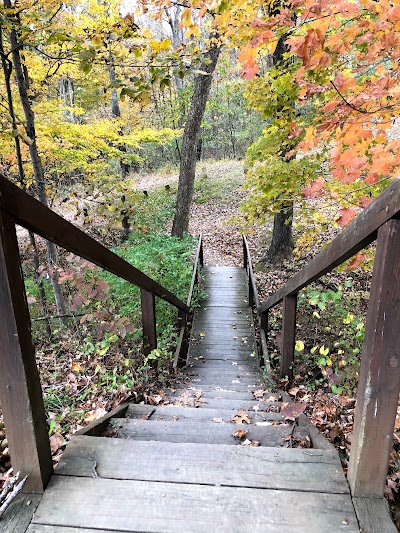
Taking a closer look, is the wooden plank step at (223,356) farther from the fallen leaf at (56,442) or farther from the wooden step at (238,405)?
the fallen leaf at (56,442)

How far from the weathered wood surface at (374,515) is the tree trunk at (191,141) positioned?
31.8 feet

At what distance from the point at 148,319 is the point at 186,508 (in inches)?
95.3

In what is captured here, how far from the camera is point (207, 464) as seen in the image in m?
1.81

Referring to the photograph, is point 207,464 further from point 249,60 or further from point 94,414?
point 249,60

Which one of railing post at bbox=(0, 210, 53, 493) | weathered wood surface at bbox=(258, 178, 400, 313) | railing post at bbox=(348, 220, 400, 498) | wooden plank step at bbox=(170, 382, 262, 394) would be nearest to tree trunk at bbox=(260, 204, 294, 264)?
wooden plank step at bbox=(170, 382, 262, 394)

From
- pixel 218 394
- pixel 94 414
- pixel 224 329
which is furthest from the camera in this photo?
pixel 224 329

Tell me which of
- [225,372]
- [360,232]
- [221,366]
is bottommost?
[221,366]

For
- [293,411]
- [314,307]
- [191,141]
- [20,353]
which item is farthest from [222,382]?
[191,141]

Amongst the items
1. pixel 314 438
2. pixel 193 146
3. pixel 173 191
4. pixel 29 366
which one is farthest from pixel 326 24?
pixel 173 191

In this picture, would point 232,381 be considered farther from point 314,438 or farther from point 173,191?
point 173,191

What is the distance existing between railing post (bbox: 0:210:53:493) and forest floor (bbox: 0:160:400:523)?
0.53 meters

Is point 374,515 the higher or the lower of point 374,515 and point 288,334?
the higher

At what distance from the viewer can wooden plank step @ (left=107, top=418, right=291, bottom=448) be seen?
234cm

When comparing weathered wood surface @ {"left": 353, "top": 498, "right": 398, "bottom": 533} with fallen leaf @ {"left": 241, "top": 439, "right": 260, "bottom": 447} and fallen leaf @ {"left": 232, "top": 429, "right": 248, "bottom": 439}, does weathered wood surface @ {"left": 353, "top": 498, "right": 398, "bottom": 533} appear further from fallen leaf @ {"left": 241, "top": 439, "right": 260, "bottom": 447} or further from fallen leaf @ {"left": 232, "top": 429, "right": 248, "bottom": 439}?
fallen leaf @ {"left": 232, "top": 429, "right": 248, "bottom": 439}
